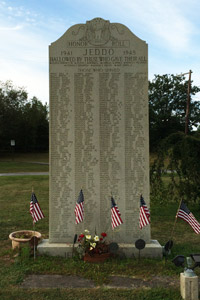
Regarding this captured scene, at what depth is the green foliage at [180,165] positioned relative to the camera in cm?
1045

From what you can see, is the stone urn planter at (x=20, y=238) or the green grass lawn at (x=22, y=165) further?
the green grass lawn at (x=22, y=165)

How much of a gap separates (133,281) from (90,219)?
2075 millimetres

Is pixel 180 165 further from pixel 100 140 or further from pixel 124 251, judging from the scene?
pixel 124 251

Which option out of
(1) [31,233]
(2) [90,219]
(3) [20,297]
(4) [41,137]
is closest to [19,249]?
(1) [31,233]

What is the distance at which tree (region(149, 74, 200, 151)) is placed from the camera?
47.4 metres

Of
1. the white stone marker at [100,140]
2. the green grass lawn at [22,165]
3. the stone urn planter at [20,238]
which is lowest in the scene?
the green grass lawn at [22,165]

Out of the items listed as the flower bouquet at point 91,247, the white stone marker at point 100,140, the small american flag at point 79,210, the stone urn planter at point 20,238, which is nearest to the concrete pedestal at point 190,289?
the flower bouquet at point 91,247

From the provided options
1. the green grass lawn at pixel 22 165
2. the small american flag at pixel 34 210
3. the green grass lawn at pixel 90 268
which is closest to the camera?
the green grass lawn at pixel 90 268

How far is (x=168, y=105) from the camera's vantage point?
5094cm

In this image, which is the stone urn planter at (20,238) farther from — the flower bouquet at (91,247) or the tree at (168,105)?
the tree at (168,105)

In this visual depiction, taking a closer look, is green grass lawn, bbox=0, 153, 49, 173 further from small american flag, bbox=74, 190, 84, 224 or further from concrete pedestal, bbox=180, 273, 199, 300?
concrete pedestal, bbox=180, 273, 199, 300

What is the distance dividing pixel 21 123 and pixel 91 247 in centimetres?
5020

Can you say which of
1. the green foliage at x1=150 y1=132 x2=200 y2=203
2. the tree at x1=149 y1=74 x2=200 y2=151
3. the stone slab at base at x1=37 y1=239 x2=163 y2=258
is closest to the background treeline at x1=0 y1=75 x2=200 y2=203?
the tree at x1=149 y1=74 x2=200 y2=151

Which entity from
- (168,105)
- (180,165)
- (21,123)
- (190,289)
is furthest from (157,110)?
(190,289)
